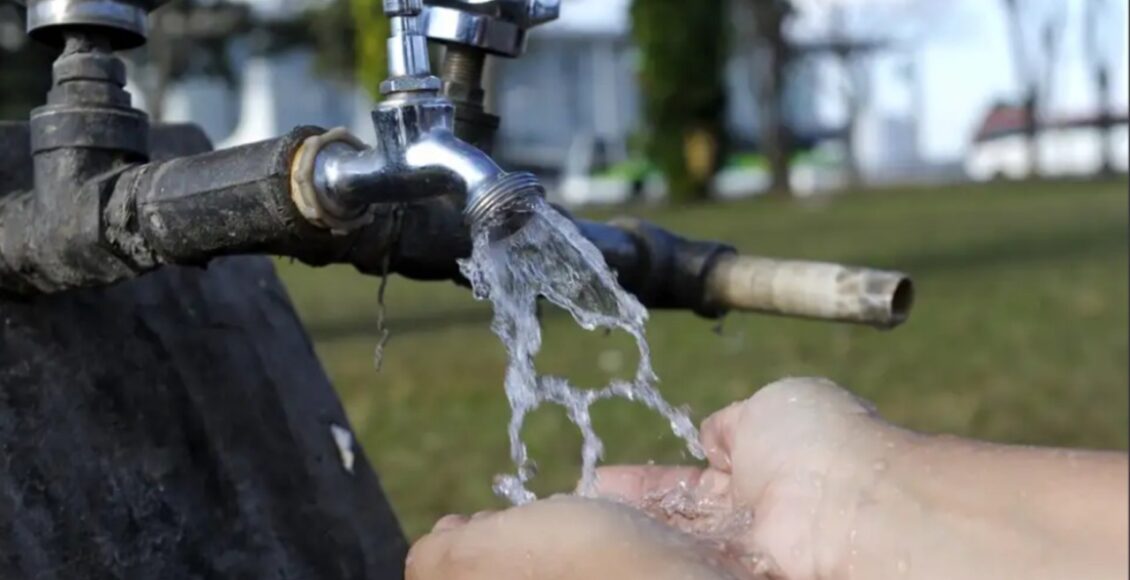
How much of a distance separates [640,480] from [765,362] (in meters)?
3.32

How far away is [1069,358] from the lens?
4.25 meters

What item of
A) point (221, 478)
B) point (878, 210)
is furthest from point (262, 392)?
point (878, 210)

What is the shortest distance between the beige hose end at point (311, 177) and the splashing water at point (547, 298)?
0.09m

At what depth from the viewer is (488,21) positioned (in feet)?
3.56

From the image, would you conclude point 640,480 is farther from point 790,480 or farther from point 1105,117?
point 1105,117

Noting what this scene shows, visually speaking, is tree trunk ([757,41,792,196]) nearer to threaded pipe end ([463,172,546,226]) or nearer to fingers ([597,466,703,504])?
fingers ([597,466,703,504])

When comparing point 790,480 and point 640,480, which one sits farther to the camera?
point 640,480

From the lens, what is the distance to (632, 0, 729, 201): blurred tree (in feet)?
58.6

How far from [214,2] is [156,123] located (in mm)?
18412

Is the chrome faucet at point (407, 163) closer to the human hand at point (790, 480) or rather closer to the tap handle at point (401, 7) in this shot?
the tap handle at point (401, 7)

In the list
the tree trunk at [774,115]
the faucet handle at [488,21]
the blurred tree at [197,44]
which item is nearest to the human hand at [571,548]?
the faucet handle at [488,21]

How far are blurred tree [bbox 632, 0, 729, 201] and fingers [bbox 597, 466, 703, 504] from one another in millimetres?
17014

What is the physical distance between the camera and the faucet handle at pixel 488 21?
3.52 ft

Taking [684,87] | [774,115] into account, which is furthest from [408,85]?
[774,115]
